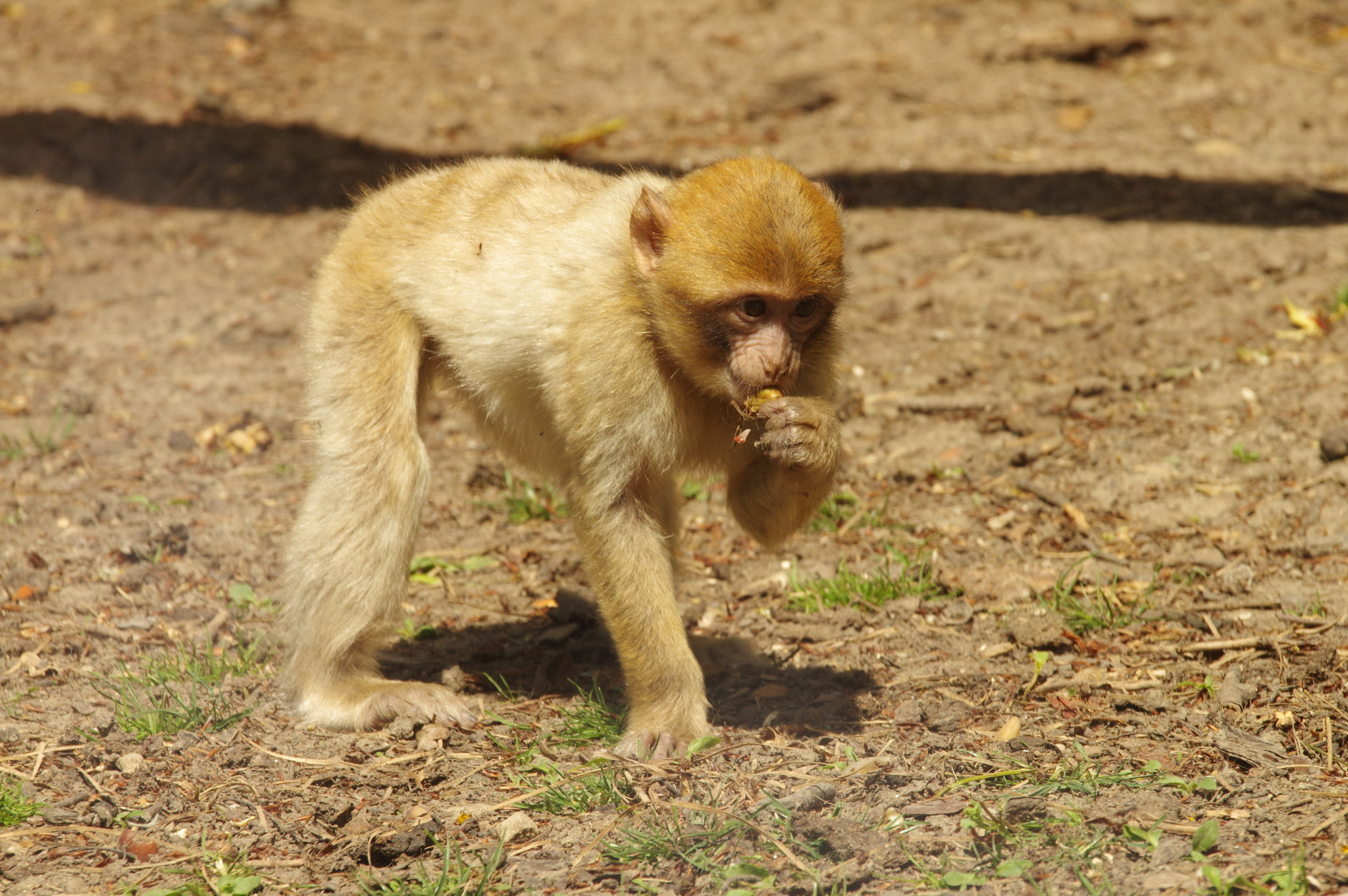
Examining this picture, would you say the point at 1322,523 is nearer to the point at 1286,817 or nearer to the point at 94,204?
the point at 1286,817

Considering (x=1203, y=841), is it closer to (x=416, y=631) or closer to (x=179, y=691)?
(x=416, y=631)

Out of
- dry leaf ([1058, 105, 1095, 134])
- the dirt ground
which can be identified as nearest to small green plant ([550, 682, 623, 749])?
the dirt ground

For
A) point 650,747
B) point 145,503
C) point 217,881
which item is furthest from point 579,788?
point 145,503

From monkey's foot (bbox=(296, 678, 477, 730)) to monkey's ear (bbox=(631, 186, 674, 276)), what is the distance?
1769mm

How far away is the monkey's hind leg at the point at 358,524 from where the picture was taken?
450cm

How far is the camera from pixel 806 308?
3.89m

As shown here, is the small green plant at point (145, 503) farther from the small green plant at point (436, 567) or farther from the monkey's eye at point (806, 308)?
the monkey's eye at point (806, 308)

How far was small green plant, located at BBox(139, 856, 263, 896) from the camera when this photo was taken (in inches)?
130

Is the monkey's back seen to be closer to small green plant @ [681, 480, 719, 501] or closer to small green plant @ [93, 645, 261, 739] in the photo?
small green plant @ [93, 645, 261, 739]

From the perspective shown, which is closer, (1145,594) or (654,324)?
(654,324)

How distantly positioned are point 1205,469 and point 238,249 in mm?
6837

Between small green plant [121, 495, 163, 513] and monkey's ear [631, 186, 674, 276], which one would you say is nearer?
monkey's ear [631, 186, 674, 276]

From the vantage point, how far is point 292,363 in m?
7.56

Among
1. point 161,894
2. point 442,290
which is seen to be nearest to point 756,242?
point 442,290
